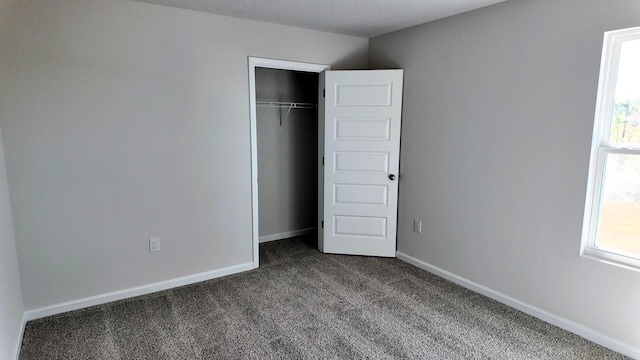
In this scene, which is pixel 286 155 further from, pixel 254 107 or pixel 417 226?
pixel 417 226

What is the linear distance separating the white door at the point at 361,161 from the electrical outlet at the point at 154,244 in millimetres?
1709

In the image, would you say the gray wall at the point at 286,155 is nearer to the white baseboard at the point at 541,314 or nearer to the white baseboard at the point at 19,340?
the white baseboard at the point at 541,314

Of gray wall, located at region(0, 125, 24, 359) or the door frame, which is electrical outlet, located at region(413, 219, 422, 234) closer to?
the door frame

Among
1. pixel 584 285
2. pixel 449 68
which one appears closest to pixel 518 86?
pixel 449 68

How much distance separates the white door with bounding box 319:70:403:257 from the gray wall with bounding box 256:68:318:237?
0.83 metres

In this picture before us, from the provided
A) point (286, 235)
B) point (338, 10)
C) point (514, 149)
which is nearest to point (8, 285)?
point (286, 235)

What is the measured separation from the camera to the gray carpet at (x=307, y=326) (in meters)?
2.26

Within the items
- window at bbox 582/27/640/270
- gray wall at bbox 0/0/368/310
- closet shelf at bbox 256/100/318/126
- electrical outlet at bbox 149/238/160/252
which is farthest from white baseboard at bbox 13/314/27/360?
window at bbox 582/27/640/270

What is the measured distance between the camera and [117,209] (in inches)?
112

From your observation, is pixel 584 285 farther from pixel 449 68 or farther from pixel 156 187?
pixel 156 187

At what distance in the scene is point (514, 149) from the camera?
108 inches

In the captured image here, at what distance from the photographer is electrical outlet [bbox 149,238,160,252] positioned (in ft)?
9.93

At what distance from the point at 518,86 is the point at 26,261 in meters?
3.84

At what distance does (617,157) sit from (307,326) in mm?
2338
